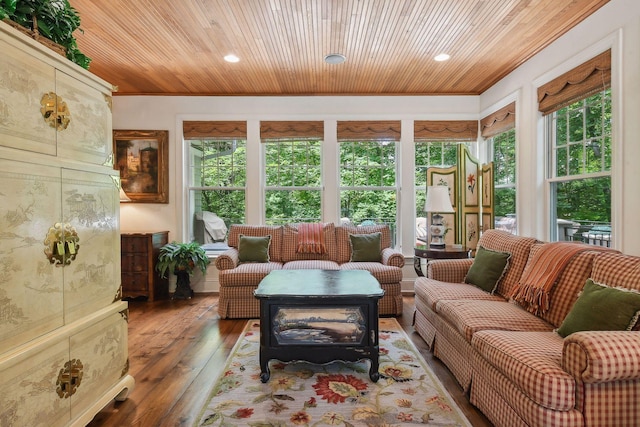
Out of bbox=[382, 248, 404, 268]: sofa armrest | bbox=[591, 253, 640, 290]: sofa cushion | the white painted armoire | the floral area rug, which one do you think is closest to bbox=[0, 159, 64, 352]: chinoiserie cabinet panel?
the white painted armoire

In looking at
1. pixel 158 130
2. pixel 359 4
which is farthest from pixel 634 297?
pixel 158 130

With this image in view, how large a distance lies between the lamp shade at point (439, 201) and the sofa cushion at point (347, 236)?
0.63 m

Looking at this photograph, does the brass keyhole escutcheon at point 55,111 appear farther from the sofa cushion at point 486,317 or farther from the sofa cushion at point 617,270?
the sofa cushion at point 617,270

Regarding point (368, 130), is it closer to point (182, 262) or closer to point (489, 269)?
point (489, 269)

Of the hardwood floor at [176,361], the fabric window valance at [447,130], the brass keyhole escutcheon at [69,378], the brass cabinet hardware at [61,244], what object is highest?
the fabric window valance at [447,130]

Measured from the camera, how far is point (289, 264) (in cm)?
407

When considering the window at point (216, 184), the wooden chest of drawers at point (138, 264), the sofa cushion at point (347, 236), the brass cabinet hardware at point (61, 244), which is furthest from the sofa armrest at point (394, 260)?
the brass cabinet hardware at point (61, 244)

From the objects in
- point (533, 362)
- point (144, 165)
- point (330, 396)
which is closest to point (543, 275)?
point (533, 362)

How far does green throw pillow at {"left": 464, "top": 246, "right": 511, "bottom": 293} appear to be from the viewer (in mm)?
2797

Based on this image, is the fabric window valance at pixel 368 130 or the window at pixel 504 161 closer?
the window at pixel 504 161

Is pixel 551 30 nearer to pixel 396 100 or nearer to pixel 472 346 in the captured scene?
pixel 396 100

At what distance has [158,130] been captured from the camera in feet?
15.6

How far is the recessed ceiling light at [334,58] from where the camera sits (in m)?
3.52

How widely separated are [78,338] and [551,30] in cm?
406
